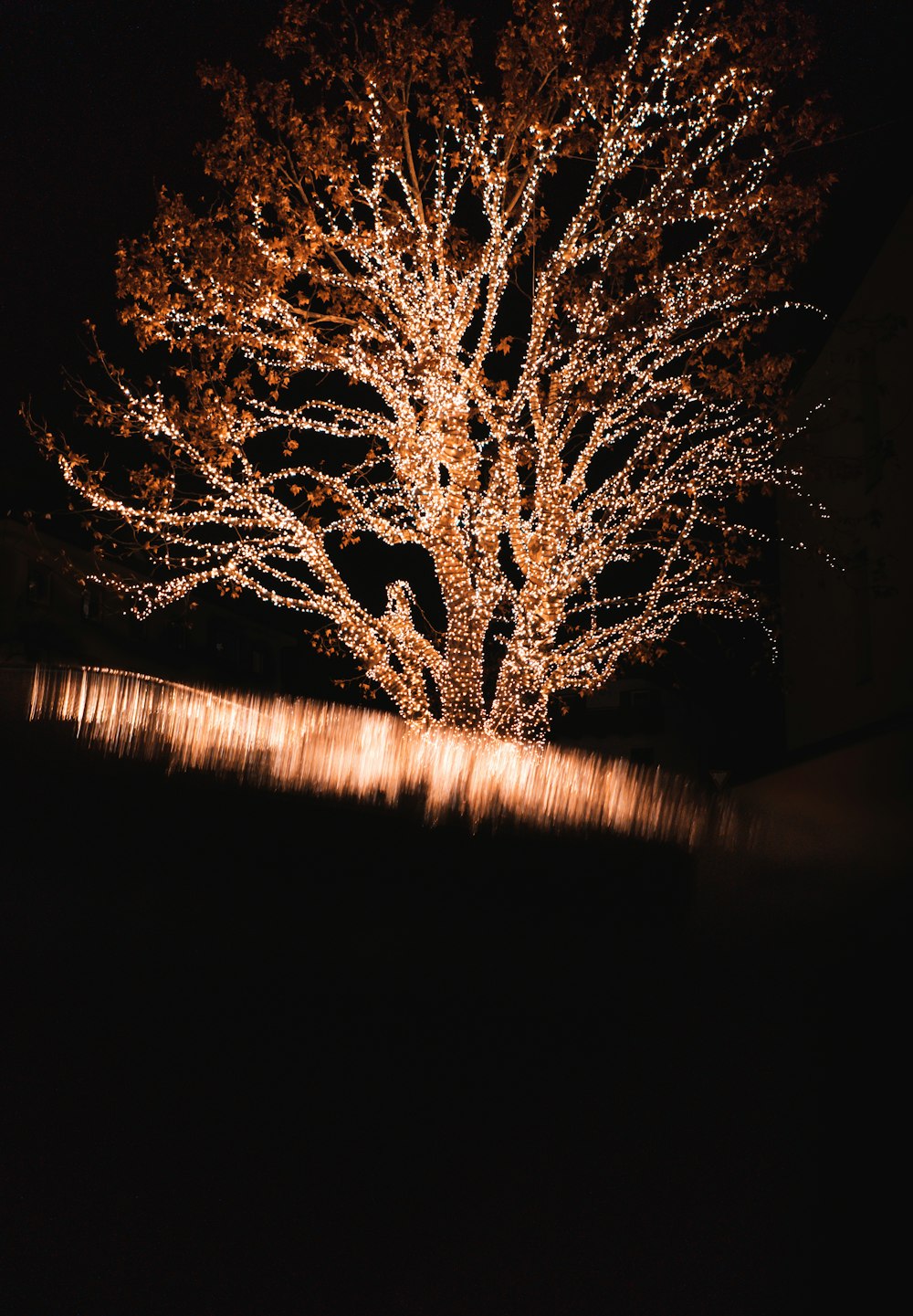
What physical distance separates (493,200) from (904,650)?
249 inches

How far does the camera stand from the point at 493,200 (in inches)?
388

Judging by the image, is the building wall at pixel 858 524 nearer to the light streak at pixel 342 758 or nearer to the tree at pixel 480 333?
the tree at pixel 480 333

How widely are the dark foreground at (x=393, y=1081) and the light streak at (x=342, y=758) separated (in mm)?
86

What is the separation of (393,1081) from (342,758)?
1.96ft

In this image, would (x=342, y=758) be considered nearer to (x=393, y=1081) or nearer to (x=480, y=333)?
(x=393, y=1081)

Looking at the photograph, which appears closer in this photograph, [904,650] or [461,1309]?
[461,1309]

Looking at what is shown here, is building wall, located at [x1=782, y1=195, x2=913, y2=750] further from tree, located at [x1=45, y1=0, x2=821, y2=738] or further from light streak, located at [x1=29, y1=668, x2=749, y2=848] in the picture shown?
light streak, located at [x1=29, y1=668, x2=749, y2=848]

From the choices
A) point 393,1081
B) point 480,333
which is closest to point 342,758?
point 393,1081

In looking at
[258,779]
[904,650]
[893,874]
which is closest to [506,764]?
[258,779]

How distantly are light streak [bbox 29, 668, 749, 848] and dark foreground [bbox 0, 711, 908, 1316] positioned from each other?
86 millimetres

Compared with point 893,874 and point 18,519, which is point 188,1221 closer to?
point 893,874

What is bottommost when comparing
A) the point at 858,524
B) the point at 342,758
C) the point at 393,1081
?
the point at 393,1081

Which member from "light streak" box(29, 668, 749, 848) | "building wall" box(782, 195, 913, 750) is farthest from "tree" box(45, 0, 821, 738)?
"light streak" box(29, 668, 749, 848)

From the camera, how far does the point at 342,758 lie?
6.09ft
